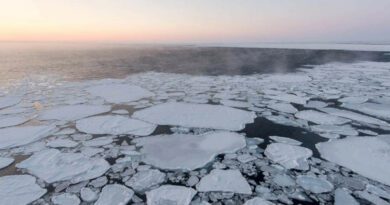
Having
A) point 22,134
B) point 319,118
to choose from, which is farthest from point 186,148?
point 319,118

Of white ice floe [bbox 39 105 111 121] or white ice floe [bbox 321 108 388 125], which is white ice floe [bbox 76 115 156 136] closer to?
white ice floe [bbox 39 105 111 121]

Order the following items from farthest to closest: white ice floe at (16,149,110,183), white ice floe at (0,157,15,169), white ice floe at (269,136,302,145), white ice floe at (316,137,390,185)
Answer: white ice floe at (269,136,302,145) < white ice floe at (0,157,15,169) < white ice floe at (316,137,390,185) < white ice floe at (16,149,110,183)

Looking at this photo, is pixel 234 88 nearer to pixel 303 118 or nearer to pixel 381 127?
pixel 303 118

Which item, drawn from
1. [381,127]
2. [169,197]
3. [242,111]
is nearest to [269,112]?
[242,111]

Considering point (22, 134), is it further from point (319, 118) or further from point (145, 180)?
point (319, 118)

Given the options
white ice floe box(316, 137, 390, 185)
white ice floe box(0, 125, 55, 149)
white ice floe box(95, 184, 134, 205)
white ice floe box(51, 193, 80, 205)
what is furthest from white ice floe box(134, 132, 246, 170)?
white ice floe box(0, 125, 55, 149)
